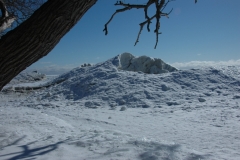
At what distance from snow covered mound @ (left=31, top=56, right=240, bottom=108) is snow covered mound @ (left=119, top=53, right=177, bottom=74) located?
272 centimetres

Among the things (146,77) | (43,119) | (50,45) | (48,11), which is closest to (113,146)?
(50,45)

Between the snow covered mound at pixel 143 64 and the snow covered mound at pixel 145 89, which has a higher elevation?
the snow covered mound at pixel 143 64

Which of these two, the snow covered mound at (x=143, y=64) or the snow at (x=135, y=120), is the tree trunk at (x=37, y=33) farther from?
the snow covered mound at (x=143, y=64)

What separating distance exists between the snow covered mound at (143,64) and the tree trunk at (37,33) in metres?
11.5

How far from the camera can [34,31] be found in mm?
1707

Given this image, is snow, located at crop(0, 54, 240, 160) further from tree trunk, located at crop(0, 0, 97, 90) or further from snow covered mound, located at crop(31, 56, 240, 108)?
tree trunk, located at crop(0, 0, 97, 90)

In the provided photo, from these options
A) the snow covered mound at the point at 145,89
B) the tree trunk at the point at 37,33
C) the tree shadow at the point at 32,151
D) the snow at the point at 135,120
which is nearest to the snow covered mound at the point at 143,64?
the snow covered mound at the point at 145,89

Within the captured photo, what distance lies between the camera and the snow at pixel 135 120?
2990 mm

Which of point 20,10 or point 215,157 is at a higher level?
point 20,10

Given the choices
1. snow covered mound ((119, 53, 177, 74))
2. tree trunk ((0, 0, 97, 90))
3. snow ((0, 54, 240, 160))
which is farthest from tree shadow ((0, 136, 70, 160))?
snow covered mound ((119, 53, 177, 74))

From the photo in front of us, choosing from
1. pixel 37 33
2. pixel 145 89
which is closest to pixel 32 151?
pixel 37 33

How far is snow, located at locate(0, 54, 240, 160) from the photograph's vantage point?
299 centimetres

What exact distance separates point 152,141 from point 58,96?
24.2ft

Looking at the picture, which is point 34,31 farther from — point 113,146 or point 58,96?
point 58,96
